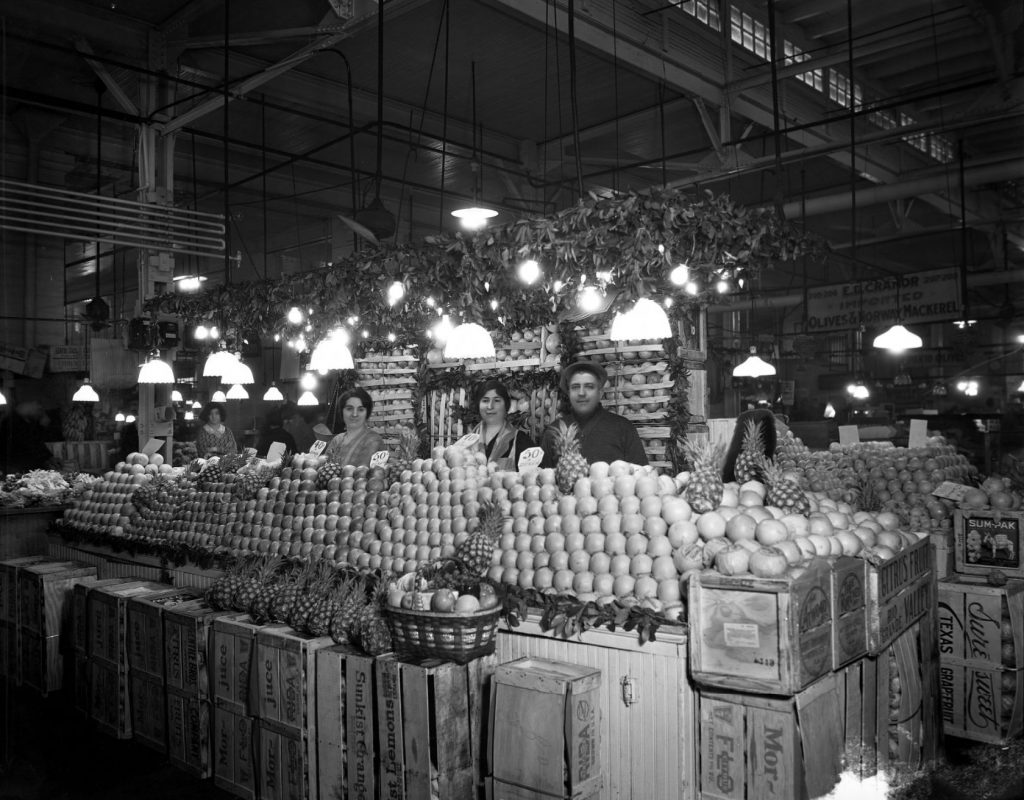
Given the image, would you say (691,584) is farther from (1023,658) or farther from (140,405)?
(140,405)

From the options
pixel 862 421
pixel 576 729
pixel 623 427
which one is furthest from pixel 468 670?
pixel 862 421

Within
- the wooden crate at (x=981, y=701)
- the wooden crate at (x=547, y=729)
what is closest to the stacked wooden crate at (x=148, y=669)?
the wooden crate at (x=547, y=729)

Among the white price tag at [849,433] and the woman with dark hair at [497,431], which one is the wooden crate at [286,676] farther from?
the white price tag at [849,433]

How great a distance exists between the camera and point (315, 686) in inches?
159

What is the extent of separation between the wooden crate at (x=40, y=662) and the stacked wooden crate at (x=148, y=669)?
1418mm

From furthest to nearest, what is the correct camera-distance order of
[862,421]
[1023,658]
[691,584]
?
[862,421]
[1023,658]
[691,584]

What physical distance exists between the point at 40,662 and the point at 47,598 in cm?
51

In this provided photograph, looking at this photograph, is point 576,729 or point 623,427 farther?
point 623,427

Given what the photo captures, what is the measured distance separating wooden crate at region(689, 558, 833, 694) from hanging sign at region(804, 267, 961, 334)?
8855 millimetres

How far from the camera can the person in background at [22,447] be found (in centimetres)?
1028

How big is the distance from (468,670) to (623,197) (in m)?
3.15

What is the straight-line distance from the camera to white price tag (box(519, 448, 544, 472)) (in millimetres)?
4777

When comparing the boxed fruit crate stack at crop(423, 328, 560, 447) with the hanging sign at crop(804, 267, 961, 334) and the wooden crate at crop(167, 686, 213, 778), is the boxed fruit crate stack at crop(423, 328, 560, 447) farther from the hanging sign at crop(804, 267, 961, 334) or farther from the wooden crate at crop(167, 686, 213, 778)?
the hanging sign at crop(804, 267, 961, 334)

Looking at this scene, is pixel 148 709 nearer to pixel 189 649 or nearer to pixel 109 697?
pixel 109 697
